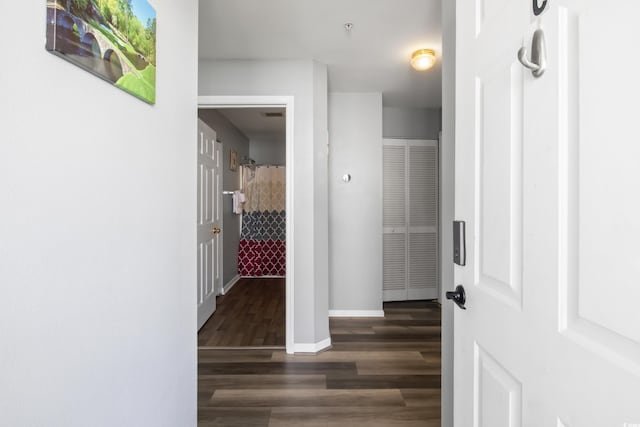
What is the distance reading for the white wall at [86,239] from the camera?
0.65 m

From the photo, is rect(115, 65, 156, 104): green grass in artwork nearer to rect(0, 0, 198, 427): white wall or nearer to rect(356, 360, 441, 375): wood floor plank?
rect(0, 0, 198, 427): white wall

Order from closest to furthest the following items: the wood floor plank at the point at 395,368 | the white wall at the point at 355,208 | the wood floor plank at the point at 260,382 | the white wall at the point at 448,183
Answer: the white wall at the point at 448,183, the wood floor plank at the point at 260,382, the wood floor plank at the point at 395,368, the white wall at the point at 355,208

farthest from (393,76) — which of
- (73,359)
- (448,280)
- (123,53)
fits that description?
(73,359)

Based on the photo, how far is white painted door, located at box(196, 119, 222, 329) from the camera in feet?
11.3

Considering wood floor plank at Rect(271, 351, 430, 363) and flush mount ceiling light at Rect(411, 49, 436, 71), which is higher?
flush mount ceiling light at Rect(411, 49, 436, 71)

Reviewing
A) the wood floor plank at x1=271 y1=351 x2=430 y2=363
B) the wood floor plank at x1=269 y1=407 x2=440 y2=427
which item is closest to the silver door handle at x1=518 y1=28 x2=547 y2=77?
the wood floor plank at x1=269 y1=407 x2=440 y2=427

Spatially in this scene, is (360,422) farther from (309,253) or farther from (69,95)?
(69,95)

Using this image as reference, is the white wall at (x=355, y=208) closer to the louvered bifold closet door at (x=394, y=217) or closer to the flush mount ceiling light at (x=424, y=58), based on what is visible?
the louvered bifold closet door at (x=394, y=217)

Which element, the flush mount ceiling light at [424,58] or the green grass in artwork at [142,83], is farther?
the flush mount ceiling light at [424,58]

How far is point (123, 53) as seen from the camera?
96 centimetres

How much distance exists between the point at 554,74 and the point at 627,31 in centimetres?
14

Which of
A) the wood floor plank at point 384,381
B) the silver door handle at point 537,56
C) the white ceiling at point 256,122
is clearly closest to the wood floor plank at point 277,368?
the wood floor plank at point 384,381

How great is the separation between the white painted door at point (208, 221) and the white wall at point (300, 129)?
70 cm

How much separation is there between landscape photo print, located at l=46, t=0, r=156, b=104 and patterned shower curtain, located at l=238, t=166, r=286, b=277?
465 centimetres
